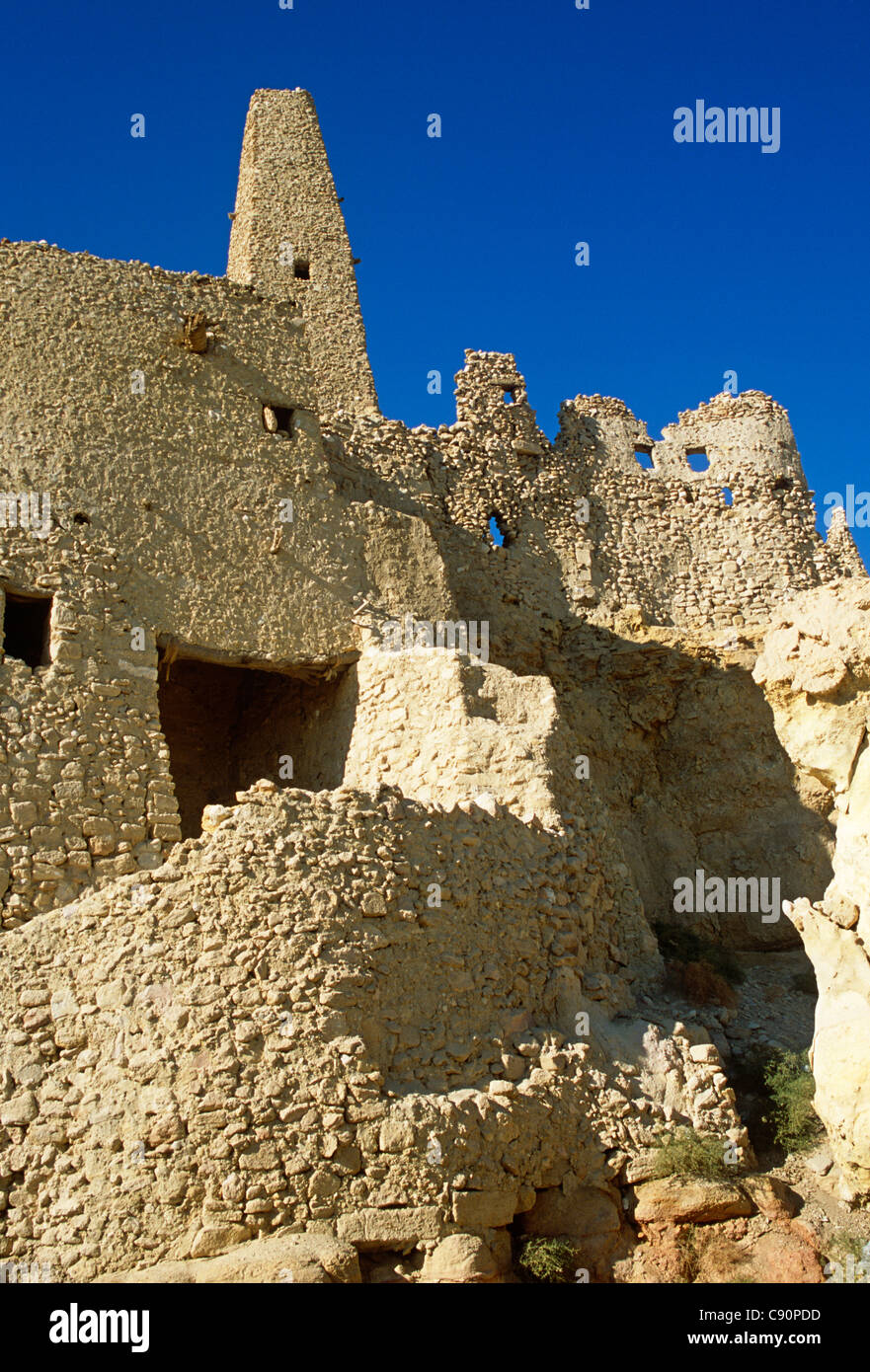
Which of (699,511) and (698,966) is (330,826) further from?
→ (699,511)

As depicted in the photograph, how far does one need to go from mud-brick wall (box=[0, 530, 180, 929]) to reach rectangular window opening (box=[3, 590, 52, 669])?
0.14 meters

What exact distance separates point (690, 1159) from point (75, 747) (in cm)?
557

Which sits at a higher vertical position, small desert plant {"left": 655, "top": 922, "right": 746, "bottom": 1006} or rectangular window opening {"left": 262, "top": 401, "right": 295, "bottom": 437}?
rectangular window opening {"left": 262, "top": 401, "right": 295, "bottom": 437}

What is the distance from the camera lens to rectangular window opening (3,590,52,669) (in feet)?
35.3

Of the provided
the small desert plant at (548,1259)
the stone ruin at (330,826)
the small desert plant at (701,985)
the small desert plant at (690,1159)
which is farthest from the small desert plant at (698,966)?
the small desert plant at (548,1259)

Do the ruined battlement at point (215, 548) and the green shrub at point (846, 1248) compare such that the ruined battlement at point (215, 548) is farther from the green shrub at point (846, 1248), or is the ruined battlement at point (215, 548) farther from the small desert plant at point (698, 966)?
the green shrub at point (846, 1248)

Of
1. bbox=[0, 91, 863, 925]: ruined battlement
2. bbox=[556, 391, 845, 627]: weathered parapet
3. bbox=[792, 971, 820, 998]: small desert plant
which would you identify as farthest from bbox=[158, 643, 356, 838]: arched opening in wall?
bbox=[556, 391, 845, 627]: weathered parapet

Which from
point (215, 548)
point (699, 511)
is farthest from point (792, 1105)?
point (699, 511)

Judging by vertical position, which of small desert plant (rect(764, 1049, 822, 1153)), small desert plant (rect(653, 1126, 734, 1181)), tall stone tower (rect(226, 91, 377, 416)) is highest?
tall stone tower (rect(226, 91, 377, 416))

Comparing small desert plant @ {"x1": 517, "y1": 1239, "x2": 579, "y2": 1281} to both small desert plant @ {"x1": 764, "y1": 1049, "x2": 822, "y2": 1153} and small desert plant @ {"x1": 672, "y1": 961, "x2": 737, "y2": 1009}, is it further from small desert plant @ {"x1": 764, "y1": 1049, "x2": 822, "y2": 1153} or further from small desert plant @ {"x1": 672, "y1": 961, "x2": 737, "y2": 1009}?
small desert plant @ {"x1": 672, "y1": 961, "x2": 737, "y2": 1009}

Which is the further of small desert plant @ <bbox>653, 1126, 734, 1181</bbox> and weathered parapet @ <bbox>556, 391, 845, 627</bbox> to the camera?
weathered parapet @ <bbox>556, 391, 845, 627</bbox>

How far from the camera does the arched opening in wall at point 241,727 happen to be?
12.9 m

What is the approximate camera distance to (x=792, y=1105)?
33.0 ft

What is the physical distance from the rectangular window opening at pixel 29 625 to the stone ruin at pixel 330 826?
0.41ft
